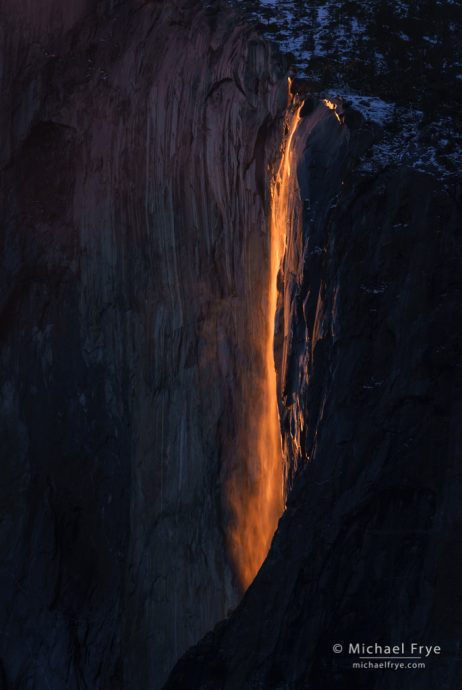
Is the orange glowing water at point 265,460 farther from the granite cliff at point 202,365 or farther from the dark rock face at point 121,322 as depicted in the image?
the dark rock face at point 121,322

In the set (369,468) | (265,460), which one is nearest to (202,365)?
(265,460)

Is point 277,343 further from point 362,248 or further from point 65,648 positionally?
point 65,648

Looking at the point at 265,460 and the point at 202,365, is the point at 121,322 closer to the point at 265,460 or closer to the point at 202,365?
the point at 202,365

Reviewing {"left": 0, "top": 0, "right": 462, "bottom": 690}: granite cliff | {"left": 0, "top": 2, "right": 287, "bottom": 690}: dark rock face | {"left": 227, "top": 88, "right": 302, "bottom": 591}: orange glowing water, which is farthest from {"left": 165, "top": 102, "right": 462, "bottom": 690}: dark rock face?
{"left": 0, "top": 2, "right": 287, "bottom": 690}: dark rock face

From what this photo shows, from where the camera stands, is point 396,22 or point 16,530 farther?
point 16,530

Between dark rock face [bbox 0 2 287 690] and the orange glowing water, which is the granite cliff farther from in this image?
the orange glowing water

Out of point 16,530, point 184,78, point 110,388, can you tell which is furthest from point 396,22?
point 16,530
